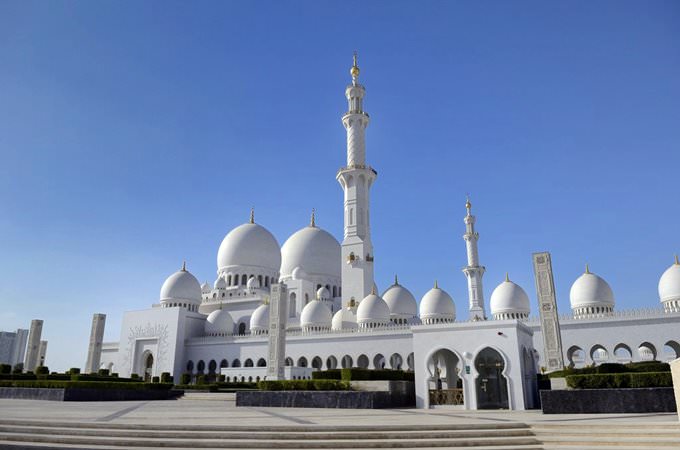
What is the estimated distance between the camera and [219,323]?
45.2 m

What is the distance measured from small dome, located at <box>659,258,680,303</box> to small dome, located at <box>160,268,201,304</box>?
37.5m

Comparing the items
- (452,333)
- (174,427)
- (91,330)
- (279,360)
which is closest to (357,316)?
A: (279,360)

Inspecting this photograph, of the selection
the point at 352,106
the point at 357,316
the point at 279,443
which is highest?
the point at 352,106

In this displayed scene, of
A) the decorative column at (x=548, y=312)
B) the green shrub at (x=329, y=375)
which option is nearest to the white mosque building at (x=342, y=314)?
the decorative column at (x=548, y=312)

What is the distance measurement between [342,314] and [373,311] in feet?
10.2

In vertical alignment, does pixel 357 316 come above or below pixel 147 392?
above

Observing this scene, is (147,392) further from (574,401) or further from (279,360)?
(574,401)

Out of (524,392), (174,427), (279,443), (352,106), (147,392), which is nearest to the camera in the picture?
(279,443)

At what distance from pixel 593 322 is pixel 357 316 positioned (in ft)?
50.8

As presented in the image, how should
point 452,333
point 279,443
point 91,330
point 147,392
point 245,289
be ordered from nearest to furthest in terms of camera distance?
point 279,443, point 452,333, point 147,392, point 91,330, point 245,289

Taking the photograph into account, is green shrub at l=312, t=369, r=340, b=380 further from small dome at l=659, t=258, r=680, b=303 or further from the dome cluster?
small dome at l=659, t=258, r=680, b=303

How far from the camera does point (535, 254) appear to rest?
26453mm

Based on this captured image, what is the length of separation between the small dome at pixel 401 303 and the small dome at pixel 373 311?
130 inches

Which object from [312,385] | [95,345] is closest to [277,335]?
[312,385]
